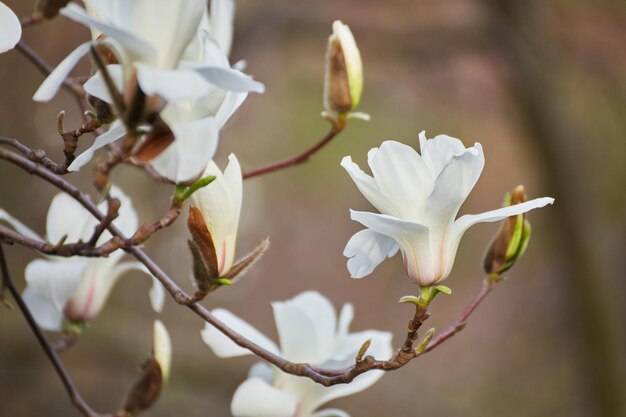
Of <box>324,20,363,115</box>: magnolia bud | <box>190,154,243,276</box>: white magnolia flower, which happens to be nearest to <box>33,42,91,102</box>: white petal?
<box>190,154,243,276</box>: white magnolia flower

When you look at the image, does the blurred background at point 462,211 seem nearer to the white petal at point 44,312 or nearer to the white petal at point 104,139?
the white petal at point 44,312

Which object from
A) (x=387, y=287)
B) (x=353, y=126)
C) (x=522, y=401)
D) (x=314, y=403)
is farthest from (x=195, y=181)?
(x=353, y=126)

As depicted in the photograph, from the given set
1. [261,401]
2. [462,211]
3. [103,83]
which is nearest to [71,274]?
[261,401]

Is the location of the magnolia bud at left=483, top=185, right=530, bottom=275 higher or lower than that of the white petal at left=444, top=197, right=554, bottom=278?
lower

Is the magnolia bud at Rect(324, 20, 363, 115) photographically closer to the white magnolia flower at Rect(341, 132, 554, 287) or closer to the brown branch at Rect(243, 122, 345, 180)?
the brown branch at Rect(243, 122, 345, 180)

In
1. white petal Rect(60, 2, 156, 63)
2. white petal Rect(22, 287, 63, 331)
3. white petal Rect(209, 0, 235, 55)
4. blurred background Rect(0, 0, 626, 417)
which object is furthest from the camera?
blurred background Rect(0, 0, 626, 417)

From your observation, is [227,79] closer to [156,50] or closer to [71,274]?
[156,50]
